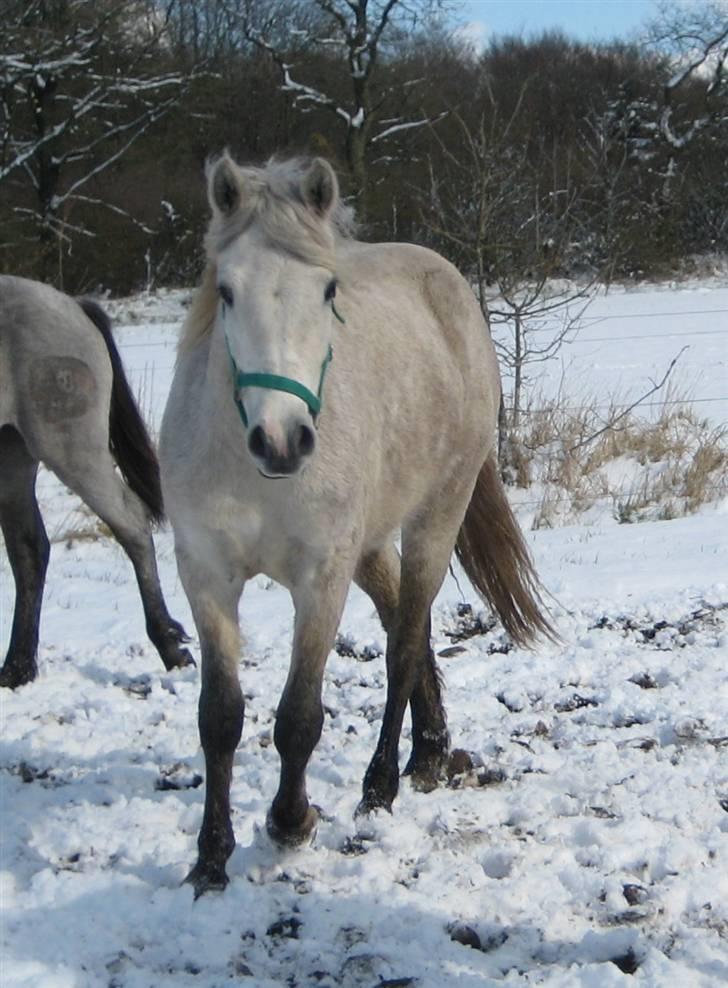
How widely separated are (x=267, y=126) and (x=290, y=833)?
21748 millimetres

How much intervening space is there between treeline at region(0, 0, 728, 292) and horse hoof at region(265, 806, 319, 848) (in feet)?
32.7

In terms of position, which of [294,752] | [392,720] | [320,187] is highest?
[320,187]

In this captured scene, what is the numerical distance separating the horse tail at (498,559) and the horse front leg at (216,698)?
1.33m

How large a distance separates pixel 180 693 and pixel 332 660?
1.93 feet

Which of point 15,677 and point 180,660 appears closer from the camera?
point 15,677

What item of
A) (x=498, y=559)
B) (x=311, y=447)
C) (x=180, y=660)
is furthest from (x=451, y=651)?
(x=311, y=447)

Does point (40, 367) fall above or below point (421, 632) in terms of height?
above

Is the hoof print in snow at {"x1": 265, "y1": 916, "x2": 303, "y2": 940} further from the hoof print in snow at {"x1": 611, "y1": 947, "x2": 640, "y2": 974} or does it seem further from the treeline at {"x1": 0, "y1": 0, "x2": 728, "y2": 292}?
the treeline at {"x1": 0, "y1": 0, "x2": 728, "y2": 292}

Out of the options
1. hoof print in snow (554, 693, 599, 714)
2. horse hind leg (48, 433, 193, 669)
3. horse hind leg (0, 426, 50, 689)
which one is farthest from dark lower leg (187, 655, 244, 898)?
horse hind leg (0, 426, 50, 689)

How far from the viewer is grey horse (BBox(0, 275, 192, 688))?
4.21 meters

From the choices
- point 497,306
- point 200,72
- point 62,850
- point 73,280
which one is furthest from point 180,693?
point 200,72

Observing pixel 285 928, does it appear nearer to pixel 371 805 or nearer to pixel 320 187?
pixel 371 805

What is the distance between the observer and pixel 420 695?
346 cm

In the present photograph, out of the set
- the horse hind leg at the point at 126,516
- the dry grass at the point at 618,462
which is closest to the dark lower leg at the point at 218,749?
the horse hind leg at the point at 126,516
